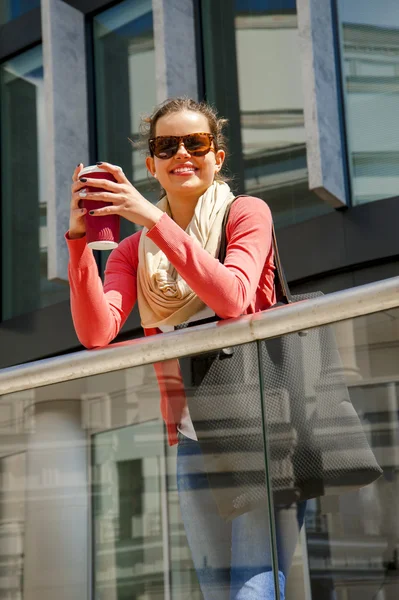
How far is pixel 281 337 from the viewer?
2.24 m

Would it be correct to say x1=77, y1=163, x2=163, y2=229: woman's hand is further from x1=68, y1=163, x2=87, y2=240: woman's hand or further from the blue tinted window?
the blue tinted window

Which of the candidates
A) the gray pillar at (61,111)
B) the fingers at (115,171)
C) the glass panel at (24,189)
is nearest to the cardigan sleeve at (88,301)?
the fingers at (115,171)

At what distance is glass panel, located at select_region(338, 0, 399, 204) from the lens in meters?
9.37

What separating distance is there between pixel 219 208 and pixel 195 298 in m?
0.27

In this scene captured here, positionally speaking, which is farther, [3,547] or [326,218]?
[326,218]

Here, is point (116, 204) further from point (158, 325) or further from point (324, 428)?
point (324, 428)

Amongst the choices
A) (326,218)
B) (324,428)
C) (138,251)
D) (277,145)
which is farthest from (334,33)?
(324,428)

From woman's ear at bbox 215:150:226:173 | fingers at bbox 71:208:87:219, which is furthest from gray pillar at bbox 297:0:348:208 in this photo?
fingers at bbox 71:208:87:219

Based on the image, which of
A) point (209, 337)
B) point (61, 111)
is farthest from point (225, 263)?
point (61, 111)

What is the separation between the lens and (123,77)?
11797mm

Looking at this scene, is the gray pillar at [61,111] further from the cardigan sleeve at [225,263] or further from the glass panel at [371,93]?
the cardigan sleeve at [225,263]

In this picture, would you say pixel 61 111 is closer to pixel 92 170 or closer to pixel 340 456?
pixel 92 170

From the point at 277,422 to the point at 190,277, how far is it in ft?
1.33

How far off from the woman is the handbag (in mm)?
38
